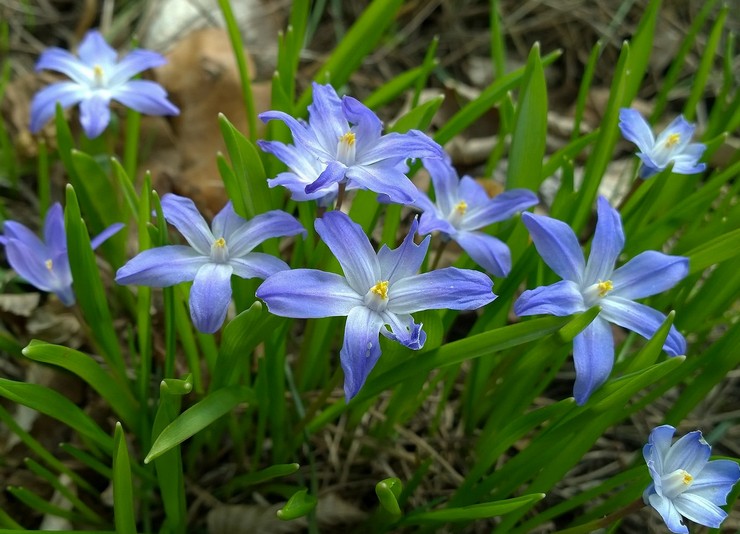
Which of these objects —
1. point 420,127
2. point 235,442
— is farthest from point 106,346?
point 420,127

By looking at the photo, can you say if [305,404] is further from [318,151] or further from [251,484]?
[318,151]

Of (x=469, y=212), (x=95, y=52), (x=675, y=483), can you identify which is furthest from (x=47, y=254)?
(x=675, y=483)

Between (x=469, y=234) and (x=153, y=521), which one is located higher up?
(x=469, y=234)

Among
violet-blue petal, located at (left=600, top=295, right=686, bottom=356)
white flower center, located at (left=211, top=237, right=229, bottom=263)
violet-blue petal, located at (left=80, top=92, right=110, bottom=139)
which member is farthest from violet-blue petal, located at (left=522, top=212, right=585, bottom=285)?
violet-blue petal, located at (left=80, top=92, right=110, bottom=139)

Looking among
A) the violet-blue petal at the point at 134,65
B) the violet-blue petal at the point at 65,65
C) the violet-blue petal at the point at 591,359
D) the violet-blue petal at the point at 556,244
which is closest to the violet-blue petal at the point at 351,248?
the violet-blue petal at the point at 556,244

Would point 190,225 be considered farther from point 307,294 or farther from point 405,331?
point 405,331

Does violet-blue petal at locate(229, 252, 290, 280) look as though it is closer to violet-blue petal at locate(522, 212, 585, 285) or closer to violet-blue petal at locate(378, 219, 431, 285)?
violet-blue petal at locate(378, 219, 431, 285)

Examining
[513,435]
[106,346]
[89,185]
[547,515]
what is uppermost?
[89,185]
